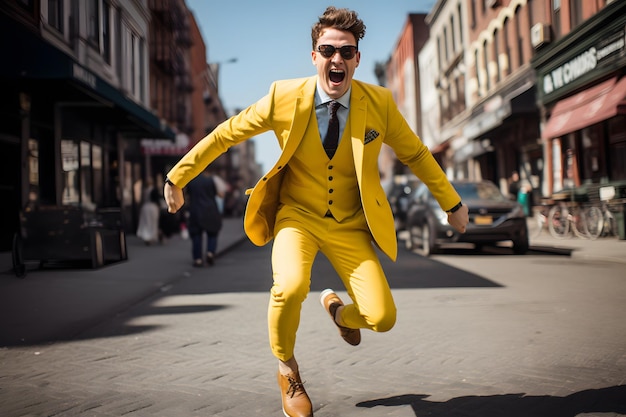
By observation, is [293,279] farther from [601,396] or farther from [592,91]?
[592,91]

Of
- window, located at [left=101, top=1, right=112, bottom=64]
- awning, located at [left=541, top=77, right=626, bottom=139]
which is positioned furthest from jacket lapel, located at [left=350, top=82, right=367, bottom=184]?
window, located at [left=101, top=1, right=112, bottom=64]

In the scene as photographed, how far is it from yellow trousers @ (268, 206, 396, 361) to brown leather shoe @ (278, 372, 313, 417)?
0.11 metres

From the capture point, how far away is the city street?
3.41 m

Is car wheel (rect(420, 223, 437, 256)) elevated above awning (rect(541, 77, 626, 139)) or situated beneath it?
situated beneath

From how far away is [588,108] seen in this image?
16906mm

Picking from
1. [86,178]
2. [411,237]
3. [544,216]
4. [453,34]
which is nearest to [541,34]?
[544,216]

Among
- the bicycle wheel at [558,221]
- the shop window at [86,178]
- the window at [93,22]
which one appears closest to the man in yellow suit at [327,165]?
the bicycle wheel at [558,221]

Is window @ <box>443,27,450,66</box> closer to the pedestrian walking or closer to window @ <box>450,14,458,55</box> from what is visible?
window @ <box>450,14,458,55</box>

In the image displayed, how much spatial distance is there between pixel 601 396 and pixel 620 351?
1198mm

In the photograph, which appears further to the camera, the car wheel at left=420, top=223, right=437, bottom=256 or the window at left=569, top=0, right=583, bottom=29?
the window at left=569, top=0, right=583, bottom=29

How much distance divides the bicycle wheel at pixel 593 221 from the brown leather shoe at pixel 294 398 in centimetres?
1271

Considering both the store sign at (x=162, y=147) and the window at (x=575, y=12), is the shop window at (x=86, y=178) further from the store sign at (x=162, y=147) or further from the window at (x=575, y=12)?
the window at (x=575, y=12)

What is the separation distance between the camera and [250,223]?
3580mm

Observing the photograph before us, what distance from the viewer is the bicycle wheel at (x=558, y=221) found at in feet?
51.9
